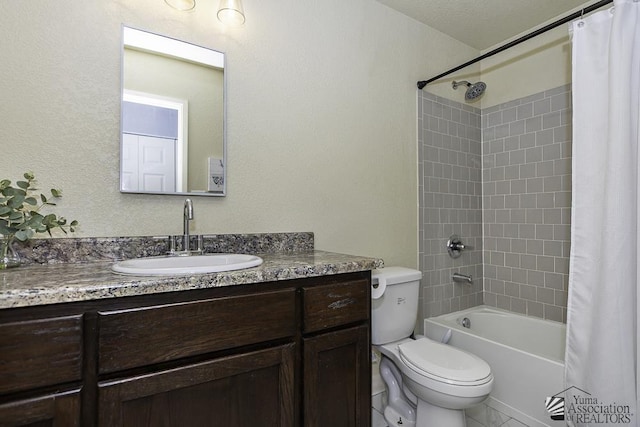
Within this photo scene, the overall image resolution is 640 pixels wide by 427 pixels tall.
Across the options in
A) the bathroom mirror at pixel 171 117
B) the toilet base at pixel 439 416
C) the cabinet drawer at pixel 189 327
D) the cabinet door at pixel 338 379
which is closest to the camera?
the cabinet drawer at pixel 189 327

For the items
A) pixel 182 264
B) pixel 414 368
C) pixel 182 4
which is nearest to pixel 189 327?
pixel 182 264

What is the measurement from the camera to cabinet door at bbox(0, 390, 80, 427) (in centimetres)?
73

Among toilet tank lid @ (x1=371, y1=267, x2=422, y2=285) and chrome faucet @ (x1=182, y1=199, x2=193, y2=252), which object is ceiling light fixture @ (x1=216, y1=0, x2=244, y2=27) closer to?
chrome faucet @ (x1=182, y1=199, x2=193, y2=252)

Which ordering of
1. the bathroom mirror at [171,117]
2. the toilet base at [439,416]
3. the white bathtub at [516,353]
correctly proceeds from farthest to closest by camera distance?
the white bathtub at [516,353] → the toilet base at [439,416] → the bathroom mirror at [171,117]

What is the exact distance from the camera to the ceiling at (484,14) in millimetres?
2127

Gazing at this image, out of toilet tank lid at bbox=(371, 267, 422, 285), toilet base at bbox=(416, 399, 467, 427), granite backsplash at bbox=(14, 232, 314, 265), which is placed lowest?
toilet base at bbox=(416, 399, 467, 427)

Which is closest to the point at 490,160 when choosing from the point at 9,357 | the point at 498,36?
the point at 498,36

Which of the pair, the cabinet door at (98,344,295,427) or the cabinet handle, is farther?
the cabinet handle

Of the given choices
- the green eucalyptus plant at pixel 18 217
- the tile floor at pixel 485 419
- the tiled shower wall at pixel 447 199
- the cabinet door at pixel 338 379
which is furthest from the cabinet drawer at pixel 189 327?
the tiled shower wall at pixel 447 199

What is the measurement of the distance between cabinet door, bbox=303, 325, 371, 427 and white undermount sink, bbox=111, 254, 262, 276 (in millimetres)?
375

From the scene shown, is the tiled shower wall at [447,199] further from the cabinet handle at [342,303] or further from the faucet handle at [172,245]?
the faucet handle at [172,245]

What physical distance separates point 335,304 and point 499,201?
1.99m

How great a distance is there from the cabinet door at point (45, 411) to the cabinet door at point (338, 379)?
64 centimetres

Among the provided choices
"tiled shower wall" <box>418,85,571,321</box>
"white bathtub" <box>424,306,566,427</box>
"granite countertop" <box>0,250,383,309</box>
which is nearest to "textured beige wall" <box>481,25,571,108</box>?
"tiled shower wall" <box>418,85,571,321</box>
